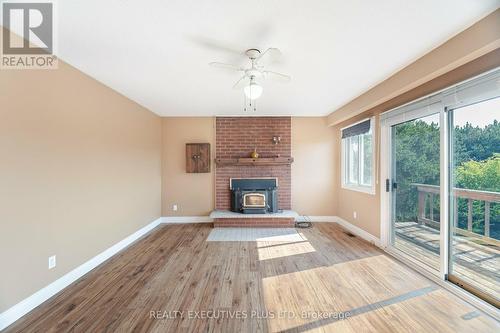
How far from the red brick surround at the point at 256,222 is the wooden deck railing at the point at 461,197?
90.8 inches

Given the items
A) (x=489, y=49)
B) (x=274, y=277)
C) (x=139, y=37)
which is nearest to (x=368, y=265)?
(x=274, y=277)

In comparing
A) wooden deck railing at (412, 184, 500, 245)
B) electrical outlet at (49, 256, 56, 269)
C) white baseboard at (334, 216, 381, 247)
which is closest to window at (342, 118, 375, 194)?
white baseboard at (334, 216, 381, 247)

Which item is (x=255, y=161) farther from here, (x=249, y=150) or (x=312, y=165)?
(x=312, y=165)

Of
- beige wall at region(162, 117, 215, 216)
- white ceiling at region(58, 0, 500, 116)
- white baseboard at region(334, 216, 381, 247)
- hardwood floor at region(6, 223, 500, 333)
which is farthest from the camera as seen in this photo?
beige wall at region(162, 117, 215, 216)

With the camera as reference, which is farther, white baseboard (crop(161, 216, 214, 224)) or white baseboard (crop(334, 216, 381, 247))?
white baseboard (crop(161, 216, 214, 224))

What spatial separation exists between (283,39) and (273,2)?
0.46 m

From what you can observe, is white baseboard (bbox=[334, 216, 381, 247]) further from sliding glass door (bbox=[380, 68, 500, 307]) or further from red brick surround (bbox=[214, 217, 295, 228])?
red brick surround (bbox=[214, 217, 295, 228])

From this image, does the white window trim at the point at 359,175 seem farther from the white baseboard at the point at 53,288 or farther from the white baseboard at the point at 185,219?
the white baseboard at the point at 53,288

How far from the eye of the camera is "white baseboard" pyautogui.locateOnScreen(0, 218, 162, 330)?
1.79 meters

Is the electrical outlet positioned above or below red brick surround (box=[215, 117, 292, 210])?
below

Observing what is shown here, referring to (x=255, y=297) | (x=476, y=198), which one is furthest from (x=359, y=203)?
(x=255, y=297)

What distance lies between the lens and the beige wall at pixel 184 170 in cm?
490

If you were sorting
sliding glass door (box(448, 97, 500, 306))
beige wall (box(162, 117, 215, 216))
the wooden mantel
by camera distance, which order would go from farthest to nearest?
beige wall (box(162, 117, 215, 216))
the wooden mantel
sliding glass door (box(448, 97, 500, 306))

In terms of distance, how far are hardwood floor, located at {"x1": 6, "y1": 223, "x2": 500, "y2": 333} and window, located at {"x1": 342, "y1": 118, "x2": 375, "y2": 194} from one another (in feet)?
4.41
